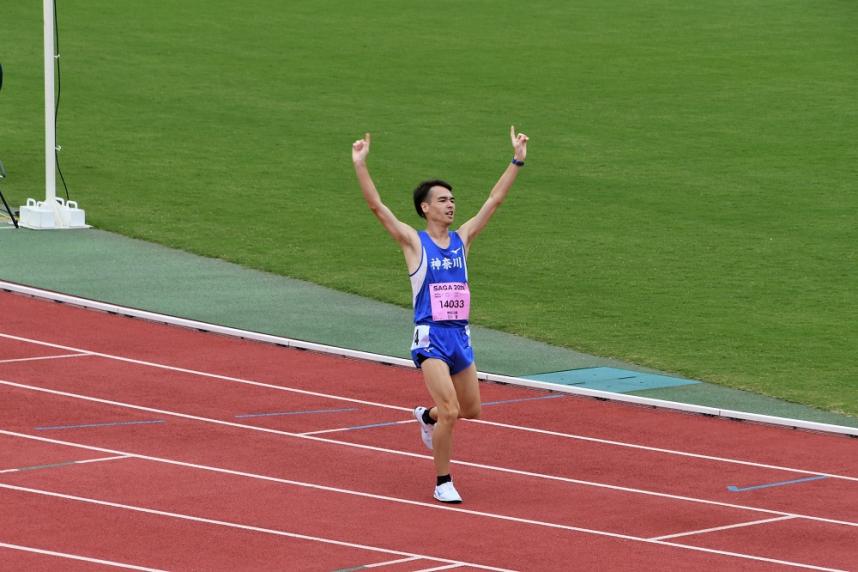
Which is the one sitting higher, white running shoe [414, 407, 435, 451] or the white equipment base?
the white equipment base

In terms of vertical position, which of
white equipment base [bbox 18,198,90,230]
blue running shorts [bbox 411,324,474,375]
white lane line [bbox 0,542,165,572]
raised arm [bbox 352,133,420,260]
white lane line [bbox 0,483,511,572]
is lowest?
white lane line [bbox 0,542,165,572]

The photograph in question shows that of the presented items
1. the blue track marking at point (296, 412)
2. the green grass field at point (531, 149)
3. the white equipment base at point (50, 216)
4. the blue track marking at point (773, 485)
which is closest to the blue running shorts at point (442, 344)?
the blue track marking at point (773, 485)

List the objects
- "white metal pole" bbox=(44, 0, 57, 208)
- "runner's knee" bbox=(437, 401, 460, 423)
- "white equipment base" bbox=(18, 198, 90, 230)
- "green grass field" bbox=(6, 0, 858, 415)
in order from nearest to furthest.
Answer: "runner's knee" bbox=(437, 401, 460, 423) < "green grass field" bbox=(6, 0, 858, 415) < "white metal pole" bbox=(44, 0, 57, 208) < "white equipment base" bbox=(18, 198, 90, 230)

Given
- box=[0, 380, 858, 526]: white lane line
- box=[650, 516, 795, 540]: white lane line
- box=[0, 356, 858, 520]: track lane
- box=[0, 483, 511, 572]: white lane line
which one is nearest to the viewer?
box=[0, 483, 511, 572]: white lane line

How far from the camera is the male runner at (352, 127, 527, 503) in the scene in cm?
1044

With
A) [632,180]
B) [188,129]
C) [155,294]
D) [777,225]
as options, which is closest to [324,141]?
[188,129]

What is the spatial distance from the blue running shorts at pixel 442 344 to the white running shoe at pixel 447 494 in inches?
28.5

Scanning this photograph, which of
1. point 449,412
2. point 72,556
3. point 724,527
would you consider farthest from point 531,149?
point 72,556

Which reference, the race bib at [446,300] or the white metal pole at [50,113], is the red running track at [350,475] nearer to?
the race bib at [446,300]

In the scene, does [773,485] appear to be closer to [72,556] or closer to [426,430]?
[426,430]

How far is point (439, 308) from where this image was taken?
1051cm

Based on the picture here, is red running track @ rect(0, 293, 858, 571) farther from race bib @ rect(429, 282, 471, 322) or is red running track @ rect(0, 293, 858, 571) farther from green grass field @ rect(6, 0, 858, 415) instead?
green grass field @ rect(6, 0, 858, 415)

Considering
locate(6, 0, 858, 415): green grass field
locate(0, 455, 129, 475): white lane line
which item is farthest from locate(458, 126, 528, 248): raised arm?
locate(6, 0, 858, 415): green grass field

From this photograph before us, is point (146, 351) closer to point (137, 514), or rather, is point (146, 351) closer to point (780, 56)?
point (137, 514)
